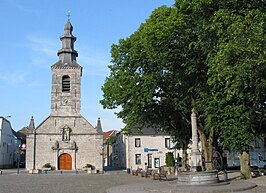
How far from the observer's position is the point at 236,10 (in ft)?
53.0

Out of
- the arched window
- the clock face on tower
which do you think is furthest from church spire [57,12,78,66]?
the clock face on tower

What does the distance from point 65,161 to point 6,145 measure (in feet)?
70.1

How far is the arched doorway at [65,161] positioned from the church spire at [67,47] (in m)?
14.1

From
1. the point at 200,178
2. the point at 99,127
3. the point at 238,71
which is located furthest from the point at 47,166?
the point at 238,71

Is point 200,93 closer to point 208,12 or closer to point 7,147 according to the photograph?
point 208,12

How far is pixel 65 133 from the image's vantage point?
158ft

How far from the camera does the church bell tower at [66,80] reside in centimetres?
4922

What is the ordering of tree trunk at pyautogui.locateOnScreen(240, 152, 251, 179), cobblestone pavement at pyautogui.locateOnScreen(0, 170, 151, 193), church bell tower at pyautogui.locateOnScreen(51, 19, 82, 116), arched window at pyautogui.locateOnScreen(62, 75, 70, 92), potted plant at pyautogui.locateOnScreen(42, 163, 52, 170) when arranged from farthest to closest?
arched window at pyautogui.locateOnScreen(62, 75, 70, 92), church bell tower at pyautogui.locateOnScreen(51, 19, 82, 116), potted plant at pyautogui.locateOnScreen(42, 163, 52, 170), tree trunk at pyautogui.locateOnScreen(240, 152, 251, 179), cobblestone pavement at pyautogui.locateOnScreen(0, 170, 151, 193)

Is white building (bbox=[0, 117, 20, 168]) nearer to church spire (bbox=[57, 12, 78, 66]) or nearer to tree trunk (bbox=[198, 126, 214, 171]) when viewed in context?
church spire (bbox=[57, 12, 78, 66])

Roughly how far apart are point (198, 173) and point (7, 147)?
55.1 m

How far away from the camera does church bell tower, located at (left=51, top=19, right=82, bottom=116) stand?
49219mm

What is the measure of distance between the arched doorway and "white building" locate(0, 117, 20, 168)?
17.5m

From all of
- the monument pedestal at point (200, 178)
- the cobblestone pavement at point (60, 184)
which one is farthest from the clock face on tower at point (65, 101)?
the monument pedestal at point (200, 178)

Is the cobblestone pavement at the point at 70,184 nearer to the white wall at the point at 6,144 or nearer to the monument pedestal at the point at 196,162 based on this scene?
the monument pedestal at the point at 196,162
